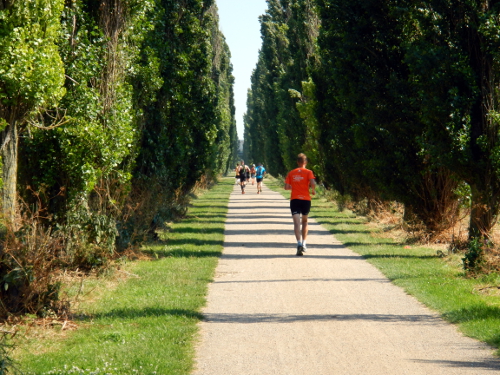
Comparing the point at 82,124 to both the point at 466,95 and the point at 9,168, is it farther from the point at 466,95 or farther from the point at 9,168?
the point at 466,95

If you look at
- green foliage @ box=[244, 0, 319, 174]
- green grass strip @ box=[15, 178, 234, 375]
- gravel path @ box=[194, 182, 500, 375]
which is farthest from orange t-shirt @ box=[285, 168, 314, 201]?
green foliage @ box=[244, 0, 319, 174]

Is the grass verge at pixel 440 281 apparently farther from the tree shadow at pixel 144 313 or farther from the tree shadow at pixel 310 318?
the tree shadow at pixel 144 313

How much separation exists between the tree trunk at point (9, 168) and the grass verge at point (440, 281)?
210 inches

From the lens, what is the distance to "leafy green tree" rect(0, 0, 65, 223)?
7.79 m

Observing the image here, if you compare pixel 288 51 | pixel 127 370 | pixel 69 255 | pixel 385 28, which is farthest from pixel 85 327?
pixel 288 51

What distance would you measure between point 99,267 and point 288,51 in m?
28.5

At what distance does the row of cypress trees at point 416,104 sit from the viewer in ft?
40.1

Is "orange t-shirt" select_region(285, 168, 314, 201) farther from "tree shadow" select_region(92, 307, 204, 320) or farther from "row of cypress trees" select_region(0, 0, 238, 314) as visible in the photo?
"tree shadow" select_region(92, 307, 204, 320)

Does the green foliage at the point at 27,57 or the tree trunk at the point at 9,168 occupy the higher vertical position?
the green foliage at the point at 27,57

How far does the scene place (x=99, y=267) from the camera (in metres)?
11.6

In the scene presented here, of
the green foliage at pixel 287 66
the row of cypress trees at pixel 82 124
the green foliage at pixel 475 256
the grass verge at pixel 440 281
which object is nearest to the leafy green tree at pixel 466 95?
the green foliage at pixel 475 256

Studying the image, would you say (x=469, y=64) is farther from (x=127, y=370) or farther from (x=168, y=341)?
(x=127, y=370)

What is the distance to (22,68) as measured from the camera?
309 inches

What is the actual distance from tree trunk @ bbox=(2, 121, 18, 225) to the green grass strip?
1.61m
